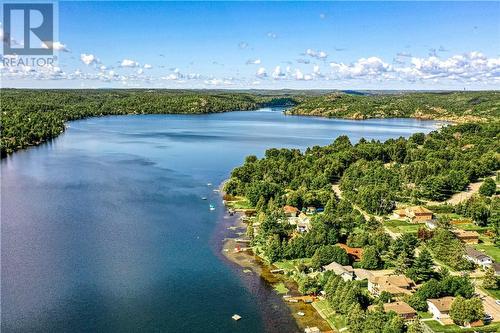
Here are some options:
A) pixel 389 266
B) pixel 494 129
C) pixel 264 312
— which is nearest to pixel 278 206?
pixel 389 266

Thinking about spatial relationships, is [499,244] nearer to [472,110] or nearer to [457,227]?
[457,227]

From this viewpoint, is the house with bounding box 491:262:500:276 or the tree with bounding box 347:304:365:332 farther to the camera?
the house with bounding box 491:262:500:276

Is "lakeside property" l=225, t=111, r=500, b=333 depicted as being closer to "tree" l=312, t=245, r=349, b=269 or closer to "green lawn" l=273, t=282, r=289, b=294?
"tree" l=312, t=245, r=349, b=269

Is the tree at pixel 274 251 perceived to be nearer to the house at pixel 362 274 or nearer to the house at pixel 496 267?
the house at pixel 362 274

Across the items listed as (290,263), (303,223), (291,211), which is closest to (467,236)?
(303,223)

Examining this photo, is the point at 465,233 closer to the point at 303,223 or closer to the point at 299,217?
the point at 303,223

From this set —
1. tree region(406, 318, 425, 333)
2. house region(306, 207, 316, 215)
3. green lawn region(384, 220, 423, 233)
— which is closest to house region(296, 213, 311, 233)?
house region(306, 207, 316, 215)
